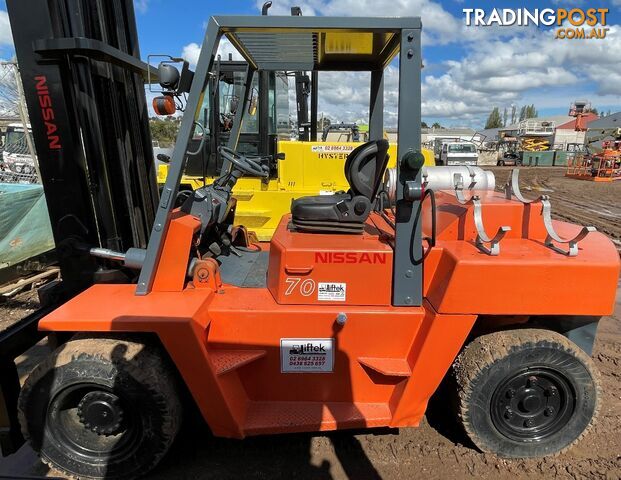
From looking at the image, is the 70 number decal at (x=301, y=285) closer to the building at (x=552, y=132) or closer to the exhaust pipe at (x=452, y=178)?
the exhaust pipe at (x=452, y=178)

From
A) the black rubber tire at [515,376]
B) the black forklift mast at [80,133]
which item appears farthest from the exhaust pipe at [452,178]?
the black forklift mast at [80,133]

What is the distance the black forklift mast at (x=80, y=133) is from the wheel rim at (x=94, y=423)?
318 mm

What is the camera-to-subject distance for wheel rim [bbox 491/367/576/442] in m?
2.69

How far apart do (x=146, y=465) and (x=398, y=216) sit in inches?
85.7

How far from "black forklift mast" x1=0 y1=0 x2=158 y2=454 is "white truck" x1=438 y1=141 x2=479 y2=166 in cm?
2632

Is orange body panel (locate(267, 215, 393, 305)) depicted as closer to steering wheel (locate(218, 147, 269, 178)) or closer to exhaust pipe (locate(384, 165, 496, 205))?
steering wheel (locate(218, 147, 269, 178))

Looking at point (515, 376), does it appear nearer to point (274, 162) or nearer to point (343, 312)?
point (343, 312)

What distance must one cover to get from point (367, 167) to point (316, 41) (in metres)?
0.88

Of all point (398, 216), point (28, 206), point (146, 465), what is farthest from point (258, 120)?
point (146, 465)

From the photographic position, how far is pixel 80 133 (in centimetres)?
274

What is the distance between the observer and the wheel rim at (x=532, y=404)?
106 inches

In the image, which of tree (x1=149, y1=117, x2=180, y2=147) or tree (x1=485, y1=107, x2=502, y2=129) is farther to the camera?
tree (x1=485, y1=107, x2=502, y2=129)

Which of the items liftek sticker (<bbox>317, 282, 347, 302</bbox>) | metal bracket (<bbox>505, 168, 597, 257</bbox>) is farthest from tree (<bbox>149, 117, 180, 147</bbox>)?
metal bracket (<bbox>505, 168, 597, 257</bbox>)

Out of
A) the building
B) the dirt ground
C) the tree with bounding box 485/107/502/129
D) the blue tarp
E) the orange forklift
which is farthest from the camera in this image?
the tree with bounding box 485/107/502/129
